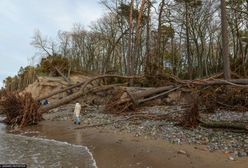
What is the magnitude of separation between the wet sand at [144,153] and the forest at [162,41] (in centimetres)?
821

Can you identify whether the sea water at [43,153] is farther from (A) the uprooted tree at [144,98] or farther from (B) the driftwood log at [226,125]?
(B) the driftwood log at [226,125]

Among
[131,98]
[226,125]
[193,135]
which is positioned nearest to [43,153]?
[193,135]

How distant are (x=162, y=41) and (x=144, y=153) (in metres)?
26.2

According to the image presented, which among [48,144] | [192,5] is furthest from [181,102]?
A: [192,5]

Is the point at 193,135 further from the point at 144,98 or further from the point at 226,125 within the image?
the point at 144,98

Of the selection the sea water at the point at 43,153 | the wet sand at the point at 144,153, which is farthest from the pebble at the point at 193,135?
the sea water at the point at 43,153

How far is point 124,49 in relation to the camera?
36.6 metres

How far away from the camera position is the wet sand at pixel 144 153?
7.64 m

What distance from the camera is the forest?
88.2 ft

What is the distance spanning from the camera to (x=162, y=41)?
3388 centimetres

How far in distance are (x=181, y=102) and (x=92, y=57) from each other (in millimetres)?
26908

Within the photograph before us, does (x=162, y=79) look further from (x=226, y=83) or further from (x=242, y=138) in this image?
(x=242, y=138)

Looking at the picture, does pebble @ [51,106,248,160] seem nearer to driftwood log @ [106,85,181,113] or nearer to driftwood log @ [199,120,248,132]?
driftwood log @ [199,120,248,132]

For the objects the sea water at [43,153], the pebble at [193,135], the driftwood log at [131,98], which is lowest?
the sea water at [43,153]
